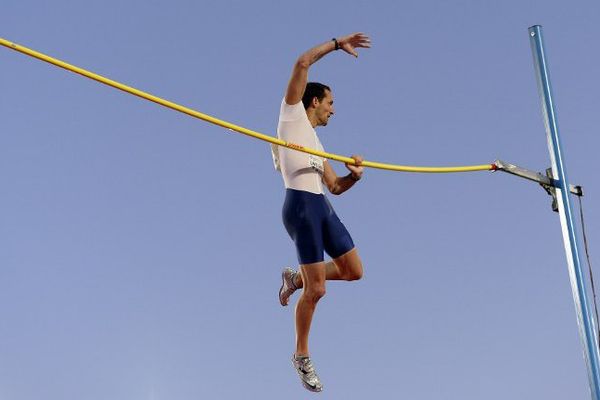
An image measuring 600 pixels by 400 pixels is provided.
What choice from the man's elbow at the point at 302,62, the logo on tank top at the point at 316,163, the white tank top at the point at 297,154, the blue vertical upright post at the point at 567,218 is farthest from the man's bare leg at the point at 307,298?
the blue vertical upright post at the point at 567,218

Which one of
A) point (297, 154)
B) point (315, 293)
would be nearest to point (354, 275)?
point (315, 293)

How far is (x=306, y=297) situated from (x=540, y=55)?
11.3ft

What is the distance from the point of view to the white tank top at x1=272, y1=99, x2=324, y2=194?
850 cm

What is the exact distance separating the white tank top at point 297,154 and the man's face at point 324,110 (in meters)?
0.24

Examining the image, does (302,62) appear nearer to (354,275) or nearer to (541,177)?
(354,275)

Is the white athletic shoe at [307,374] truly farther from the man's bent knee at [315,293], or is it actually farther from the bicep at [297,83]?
the bicep at [297,83]

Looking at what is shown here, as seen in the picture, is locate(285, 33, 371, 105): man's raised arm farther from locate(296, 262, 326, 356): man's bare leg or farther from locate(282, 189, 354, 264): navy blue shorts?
locate(296, 262, 326, 356): man's bare leg

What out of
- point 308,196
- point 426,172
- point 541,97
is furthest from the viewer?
point 541,97

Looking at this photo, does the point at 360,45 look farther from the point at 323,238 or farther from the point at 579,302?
the point at 579,302

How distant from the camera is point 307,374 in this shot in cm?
865

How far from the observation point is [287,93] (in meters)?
8.47

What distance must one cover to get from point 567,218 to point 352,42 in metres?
2.72

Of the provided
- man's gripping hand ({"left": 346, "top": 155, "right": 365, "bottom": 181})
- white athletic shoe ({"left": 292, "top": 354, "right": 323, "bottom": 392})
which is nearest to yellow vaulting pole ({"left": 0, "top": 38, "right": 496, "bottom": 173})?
man's gripping hand ({"left": 346, "top": 155, "right": 365, "bottom": 181})

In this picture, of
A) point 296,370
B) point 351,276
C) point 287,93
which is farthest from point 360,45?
point 296,370
